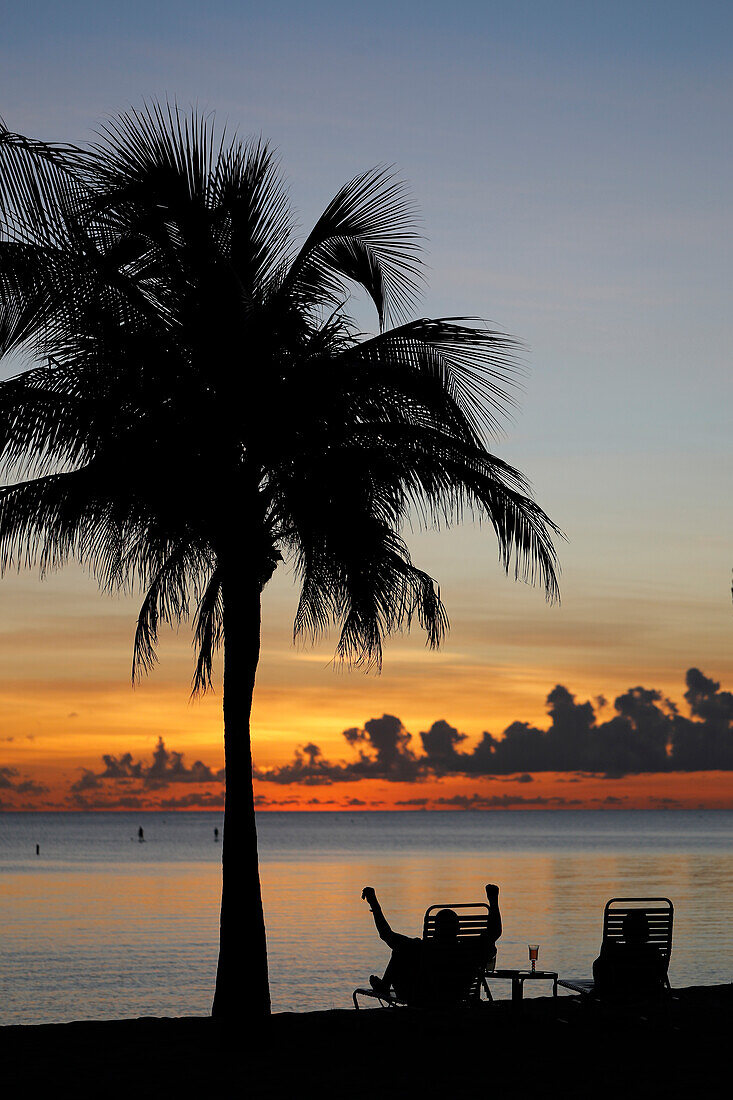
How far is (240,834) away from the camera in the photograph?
10656 mm

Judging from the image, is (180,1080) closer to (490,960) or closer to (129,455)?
(490,960)

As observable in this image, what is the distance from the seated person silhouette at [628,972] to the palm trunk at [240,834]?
297 cm

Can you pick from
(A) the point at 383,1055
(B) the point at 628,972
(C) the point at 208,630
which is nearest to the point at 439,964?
(A) the point at 383,1055

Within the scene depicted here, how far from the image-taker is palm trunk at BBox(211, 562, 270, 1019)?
10.5 meters

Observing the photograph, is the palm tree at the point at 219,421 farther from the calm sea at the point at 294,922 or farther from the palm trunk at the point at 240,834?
the calm sea at the point at 294,922

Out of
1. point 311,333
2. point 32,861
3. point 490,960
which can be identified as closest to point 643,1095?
point 490,960

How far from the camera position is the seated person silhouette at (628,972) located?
1080 cm

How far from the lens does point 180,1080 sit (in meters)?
8.79

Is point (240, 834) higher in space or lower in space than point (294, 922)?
higher

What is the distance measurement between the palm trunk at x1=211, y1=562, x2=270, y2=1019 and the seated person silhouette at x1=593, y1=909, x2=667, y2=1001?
2.97 meters

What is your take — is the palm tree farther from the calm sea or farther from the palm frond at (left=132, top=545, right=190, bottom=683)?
the calm sea

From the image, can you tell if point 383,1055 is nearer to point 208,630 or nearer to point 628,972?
point 628,972

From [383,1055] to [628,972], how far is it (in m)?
2.45

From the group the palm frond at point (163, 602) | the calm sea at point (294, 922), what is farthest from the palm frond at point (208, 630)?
the calm sea at point (294, 922)
